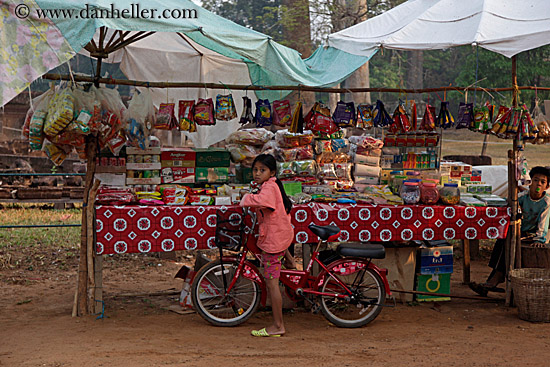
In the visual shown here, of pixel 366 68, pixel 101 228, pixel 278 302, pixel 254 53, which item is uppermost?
pixel 366 68

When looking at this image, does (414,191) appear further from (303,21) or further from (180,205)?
(303,21)

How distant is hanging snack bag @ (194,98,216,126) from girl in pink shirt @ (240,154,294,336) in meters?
1.24

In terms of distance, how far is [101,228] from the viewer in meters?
5.24

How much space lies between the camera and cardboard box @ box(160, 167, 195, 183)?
584 centimetres

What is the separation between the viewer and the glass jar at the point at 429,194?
5809 millimetres

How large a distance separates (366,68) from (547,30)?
8.66 meters

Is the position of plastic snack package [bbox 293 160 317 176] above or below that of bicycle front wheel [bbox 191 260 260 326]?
above

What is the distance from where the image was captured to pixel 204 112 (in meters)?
5.90

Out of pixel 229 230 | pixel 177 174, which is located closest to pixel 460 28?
pixel 229 230

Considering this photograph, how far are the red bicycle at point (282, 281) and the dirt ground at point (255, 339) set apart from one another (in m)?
0.17

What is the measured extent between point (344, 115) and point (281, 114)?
66 cm

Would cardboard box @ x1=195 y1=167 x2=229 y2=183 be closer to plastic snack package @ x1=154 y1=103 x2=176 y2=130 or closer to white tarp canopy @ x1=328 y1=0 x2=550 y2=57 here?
plastic snack package @ x1=154 y1=103 x2=176 y2=130

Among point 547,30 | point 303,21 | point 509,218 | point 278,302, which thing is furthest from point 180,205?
point 303,21

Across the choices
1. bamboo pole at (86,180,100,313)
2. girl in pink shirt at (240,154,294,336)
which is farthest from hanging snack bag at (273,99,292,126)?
bamboo pole at (86,180,100,313)
